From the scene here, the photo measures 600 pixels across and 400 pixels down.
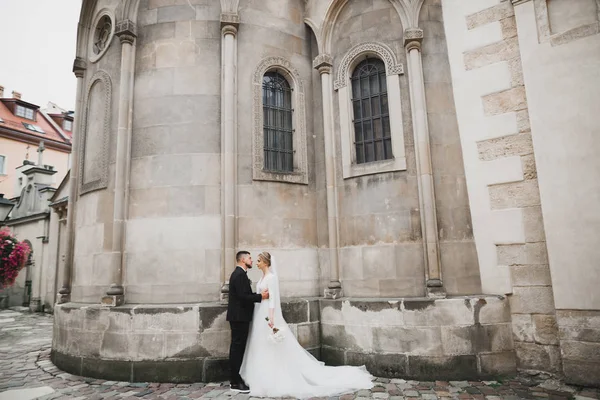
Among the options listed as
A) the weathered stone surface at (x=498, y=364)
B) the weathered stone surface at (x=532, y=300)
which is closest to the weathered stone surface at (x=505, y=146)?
the weathered stone surface at (x=532, y=300)

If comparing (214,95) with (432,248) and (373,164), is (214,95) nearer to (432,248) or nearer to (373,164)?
(373,164)

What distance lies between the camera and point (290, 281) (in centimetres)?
751

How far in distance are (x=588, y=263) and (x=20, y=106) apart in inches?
1551

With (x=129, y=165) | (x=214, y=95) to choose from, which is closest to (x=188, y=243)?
(x=129, y=165)

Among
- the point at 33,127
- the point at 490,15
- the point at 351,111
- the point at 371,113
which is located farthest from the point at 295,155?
the point at 33,127

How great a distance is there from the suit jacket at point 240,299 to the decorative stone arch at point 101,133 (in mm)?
3473

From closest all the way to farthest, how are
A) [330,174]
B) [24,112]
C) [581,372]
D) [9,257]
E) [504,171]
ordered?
1. [581,372]
2. [504,171]
3. [330,174]
4. [9,257]
5. [24,112]

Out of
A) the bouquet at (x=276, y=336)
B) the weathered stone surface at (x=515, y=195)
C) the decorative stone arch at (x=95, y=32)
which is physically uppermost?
the decorative stone arch at (x=95, y=32)

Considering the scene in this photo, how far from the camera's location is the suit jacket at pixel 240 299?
610 centimetres

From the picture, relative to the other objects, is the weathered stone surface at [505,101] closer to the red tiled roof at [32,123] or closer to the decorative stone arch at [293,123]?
the decorative stone arch at [293,123]

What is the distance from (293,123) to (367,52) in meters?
2.03

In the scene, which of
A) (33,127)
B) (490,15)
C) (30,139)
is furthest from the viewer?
(33,127)

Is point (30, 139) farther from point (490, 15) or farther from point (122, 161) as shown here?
point (490, 15)

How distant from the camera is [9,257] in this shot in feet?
39.5
